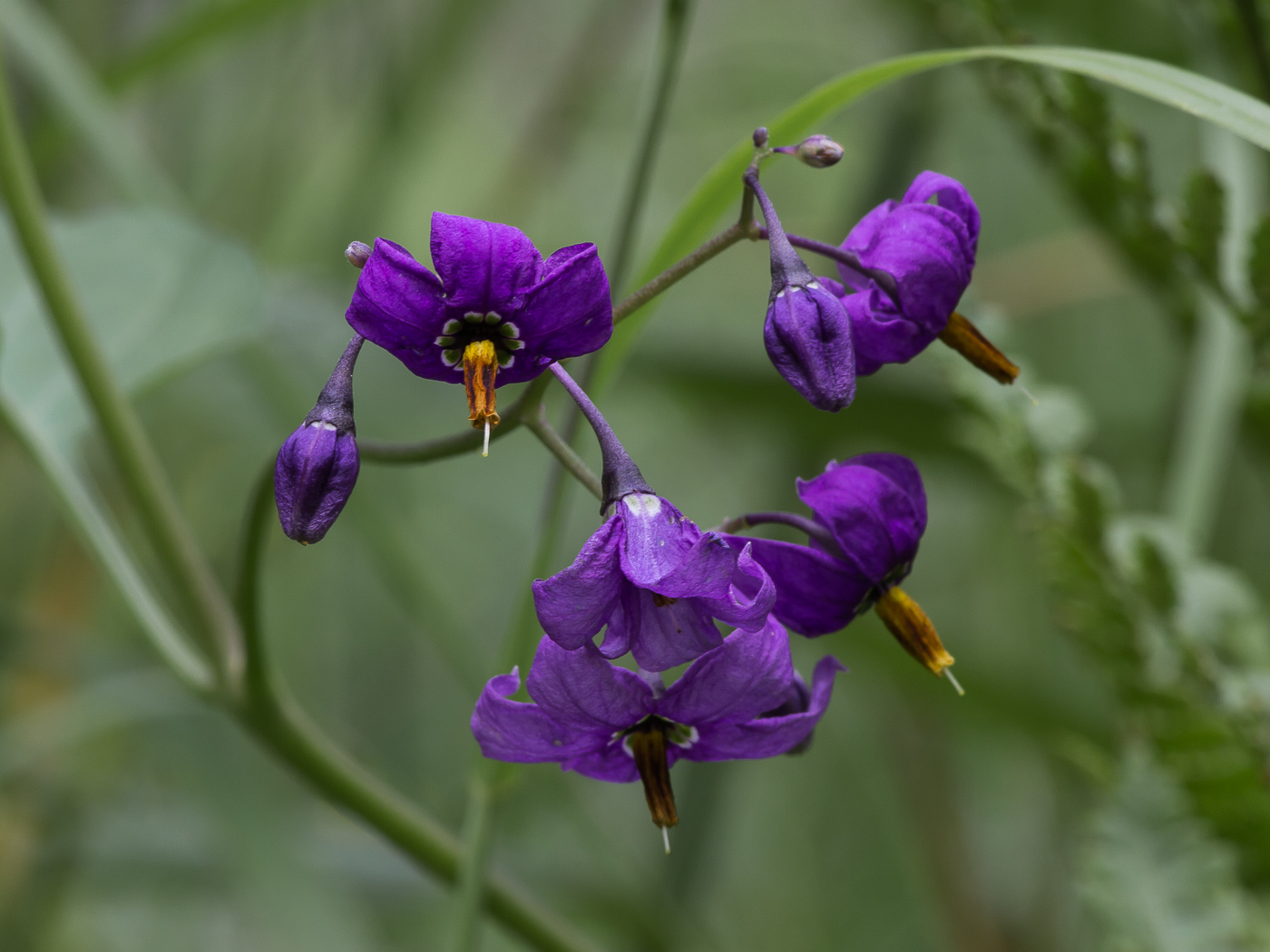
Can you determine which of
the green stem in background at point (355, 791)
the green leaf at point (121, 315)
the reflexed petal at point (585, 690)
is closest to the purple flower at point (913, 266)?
the reflexed petal at point (585, 690)

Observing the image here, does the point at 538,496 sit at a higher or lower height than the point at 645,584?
lower

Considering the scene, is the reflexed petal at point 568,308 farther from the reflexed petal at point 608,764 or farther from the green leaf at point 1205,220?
the green leaf at point 1205,220

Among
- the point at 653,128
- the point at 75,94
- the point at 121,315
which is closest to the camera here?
the point at 653,128

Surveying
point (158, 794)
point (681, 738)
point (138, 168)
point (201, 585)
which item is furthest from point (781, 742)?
point (158, 794)

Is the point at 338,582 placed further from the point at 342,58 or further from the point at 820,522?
the point at 820,522

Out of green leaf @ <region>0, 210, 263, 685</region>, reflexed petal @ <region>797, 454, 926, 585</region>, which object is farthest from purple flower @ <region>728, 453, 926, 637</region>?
green leaf @ <region>0, 210, 263, 685</region>

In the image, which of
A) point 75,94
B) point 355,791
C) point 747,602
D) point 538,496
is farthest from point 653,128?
point 538,496

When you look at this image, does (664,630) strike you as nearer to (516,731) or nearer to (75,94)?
(516,731)

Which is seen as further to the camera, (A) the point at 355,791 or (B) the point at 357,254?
(A) the point at 355,791
